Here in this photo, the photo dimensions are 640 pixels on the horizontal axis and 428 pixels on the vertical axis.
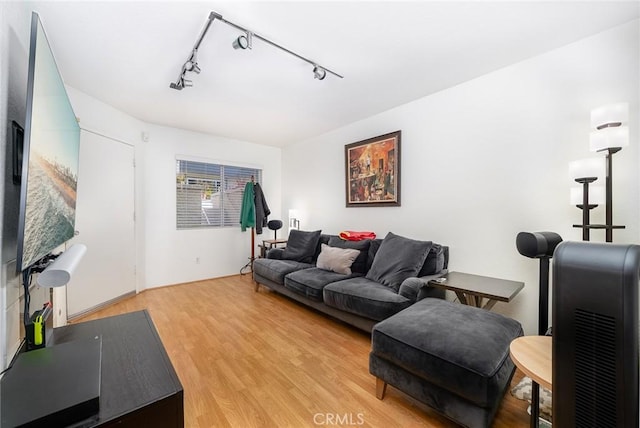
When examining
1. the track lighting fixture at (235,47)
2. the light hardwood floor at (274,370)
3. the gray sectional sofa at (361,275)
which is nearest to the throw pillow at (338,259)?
the gray sectional sofa at (361,275)

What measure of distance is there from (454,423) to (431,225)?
74.9 inches

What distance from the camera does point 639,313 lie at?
2.26 ft

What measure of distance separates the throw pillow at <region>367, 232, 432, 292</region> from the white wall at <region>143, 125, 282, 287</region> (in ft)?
9.60

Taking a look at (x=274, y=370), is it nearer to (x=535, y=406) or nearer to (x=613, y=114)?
(x=535, y=406)

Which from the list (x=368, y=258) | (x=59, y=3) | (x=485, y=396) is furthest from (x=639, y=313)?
(x=59, y=3)

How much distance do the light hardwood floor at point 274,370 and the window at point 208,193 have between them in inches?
61.4

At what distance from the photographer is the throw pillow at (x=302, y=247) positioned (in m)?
3.79

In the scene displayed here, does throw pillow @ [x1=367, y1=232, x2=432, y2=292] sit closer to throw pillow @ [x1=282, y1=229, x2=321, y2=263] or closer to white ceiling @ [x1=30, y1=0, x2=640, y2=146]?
throw pillow @ [x1=282, y1=229, x2=321, y2=263]

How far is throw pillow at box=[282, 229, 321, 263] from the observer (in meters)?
3.79

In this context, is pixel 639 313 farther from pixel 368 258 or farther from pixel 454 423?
pixel 368 258

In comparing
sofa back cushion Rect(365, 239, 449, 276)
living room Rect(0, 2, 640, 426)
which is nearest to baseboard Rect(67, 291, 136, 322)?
living room Rect(0, 2, 640, 426)

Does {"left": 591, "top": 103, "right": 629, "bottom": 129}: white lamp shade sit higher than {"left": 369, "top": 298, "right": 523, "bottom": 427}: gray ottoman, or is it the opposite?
{"left": 591, "top": 103, "right": 629, "bottom": 129}: white lamp shade

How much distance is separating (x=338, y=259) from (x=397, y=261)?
0.77 m

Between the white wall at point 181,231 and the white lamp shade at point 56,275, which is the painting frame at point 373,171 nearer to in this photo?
the white wall at point 181,231
